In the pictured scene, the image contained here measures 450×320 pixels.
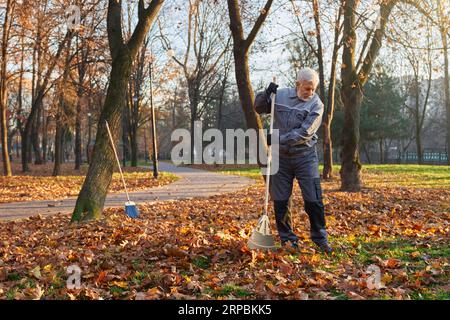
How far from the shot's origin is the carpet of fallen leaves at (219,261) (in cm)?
434

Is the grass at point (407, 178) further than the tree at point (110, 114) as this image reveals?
Yes

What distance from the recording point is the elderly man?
5.59 metres

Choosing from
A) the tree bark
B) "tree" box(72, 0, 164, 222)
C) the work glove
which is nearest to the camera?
the work glove

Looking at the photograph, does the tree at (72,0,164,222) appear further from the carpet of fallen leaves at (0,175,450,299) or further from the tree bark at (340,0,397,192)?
A: the tree bark at (340,0,397,192)

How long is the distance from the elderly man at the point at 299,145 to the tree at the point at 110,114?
14.4 ft

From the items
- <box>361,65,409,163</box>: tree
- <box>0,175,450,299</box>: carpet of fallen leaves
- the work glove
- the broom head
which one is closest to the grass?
<box>0,175,450,299</box>: carpet of fallen leaves

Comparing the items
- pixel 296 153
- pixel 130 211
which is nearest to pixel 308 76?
pixel 296 153

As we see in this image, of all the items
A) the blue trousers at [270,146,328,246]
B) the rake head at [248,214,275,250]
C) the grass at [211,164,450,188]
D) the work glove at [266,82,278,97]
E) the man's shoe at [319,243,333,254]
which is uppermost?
the work glove at [266,82,278,97]

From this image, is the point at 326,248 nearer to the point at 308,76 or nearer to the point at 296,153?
the point at 296,153

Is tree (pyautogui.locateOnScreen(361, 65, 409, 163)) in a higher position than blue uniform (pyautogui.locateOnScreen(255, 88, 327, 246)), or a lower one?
higher

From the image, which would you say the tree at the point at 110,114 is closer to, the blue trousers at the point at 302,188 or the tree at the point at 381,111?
the blue trousers at the point at 302,188

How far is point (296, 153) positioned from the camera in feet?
18.8

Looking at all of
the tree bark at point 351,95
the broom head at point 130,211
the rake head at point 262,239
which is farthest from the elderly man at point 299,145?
the tree bark at point 351,95
